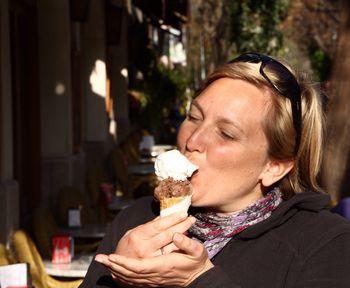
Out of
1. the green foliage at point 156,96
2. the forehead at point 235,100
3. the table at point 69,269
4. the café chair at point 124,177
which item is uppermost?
the forehead at point 235,100

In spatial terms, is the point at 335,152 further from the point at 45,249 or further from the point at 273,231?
the point at 273,231

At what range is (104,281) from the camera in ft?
8.14

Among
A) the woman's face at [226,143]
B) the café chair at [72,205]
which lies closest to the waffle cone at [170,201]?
the woman's face at [226,143]

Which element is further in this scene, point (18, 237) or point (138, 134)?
point (138, 134)

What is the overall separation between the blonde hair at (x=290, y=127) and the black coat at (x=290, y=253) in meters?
0.10

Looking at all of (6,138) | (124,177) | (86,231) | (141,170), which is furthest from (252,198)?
(124,177)

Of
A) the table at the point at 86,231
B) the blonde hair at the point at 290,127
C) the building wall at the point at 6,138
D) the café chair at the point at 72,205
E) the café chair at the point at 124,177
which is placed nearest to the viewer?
the blonde hair at the point at 290,127

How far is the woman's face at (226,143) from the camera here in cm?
234

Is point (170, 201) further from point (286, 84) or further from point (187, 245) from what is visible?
point (286, 84)

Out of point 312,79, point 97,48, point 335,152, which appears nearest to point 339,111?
point 335,152

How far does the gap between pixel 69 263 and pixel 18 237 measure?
15.7 inches

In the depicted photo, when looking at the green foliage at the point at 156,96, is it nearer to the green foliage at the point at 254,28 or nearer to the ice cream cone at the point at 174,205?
the green foliage at the point at 254,28

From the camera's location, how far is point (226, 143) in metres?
2.35

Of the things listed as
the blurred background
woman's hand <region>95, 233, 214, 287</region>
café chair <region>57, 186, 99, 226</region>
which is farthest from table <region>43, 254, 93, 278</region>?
woman's hand <region>95, 233, 214, 287</region>
